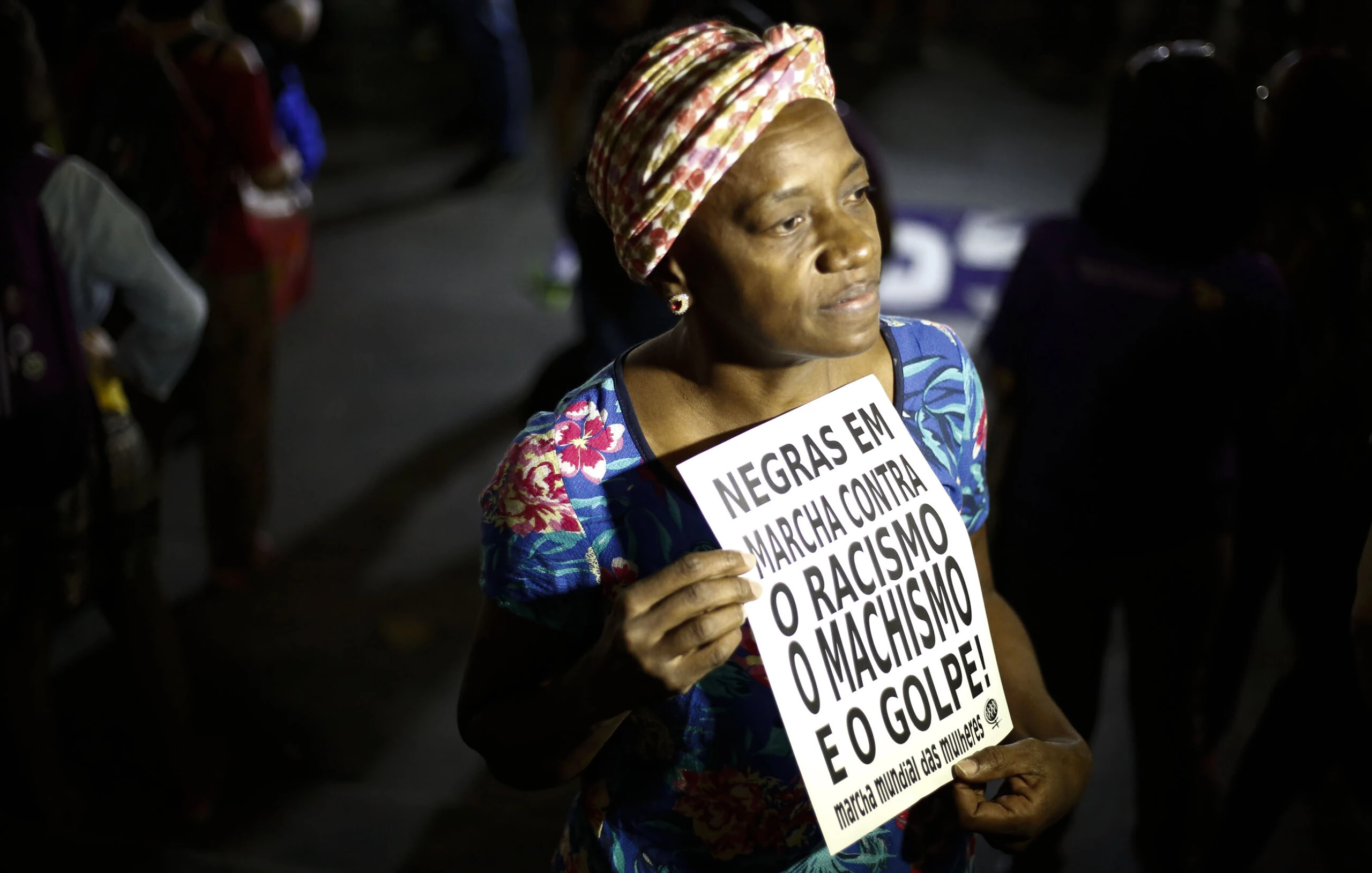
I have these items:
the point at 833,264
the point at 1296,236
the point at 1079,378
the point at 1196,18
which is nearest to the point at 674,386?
the point at 833,264

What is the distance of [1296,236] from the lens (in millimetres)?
2635

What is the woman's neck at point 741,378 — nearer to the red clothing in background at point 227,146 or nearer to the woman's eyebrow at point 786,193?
the woman's eyebrow at point 786,193

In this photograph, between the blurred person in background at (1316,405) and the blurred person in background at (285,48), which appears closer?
the blurred person in background at (1316,405)

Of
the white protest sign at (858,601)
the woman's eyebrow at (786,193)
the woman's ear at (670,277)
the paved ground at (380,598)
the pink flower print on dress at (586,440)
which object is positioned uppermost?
the woman's eyebrow at (786,193)

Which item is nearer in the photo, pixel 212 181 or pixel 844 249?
pixel 844 249

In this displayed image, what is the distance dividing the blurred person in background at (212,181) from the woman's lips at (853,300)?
2.31 metres

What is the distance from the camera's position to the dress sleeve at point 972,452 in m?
1.47

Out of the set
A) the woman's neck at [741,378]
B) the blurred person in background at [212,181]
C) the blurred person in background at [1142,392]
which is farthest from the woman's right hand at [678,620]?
the blurred person in background at [212,181]

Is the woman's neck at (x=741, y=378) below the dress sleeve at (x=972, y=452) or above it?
above

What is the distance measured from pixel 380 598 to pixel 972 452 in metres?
2.71

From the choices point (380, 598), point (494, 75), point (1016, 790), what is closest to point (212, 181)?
point (380, 598)

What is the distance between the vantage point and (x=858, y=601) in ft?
4.22

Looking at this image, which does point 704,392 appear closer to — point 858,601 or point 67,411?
point 858,601

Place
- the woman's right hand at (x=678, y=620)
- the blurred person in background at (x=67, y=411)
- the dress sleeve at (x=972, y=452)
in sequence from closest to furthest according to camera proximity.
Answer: the woman's right hand at (x=678, y=620), the dress sleeve at (x=972, y=452), the blurred person in background at (x=67, y=411)
